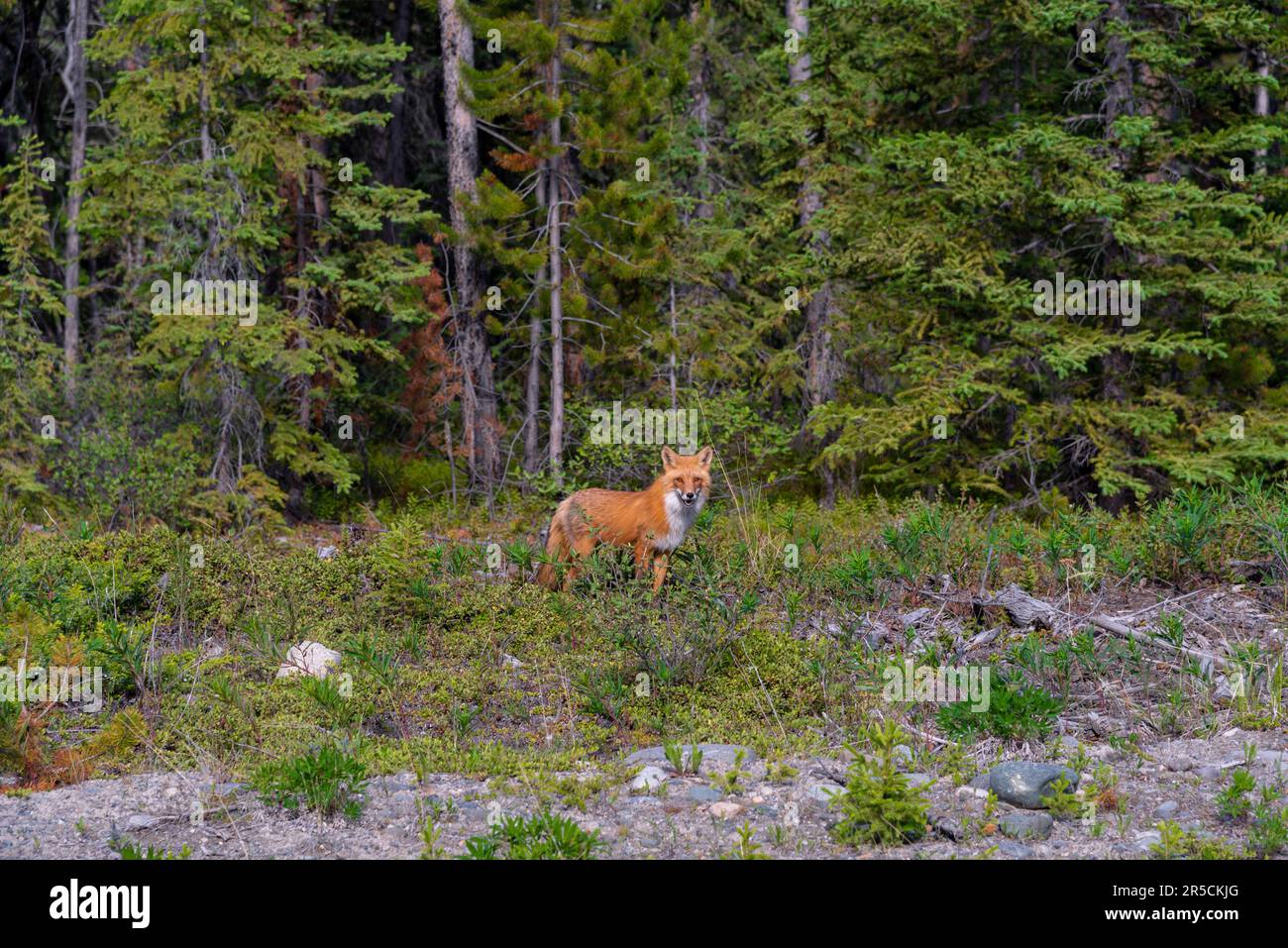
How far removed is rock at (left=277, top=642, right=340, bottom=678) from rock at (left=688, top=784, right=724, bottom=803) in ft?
10.5

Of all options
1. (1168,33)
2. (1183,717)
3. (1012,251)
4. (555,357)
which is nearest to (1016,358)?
(1012,251)

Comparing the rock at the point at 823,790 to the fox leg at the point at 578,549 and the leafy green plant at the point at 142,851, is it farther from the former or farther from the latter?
the fox leg at the point at 578,549

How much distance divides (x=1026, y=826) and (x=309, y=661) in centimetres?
548

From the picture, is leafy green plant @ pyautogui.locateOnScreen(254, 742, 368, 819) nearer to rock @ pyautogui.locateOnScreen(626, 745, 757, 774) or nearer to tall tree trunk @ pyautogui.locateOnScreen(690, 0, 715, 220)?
rock @ pyautogui.locateOnScreen(626, 745, 757, 774)

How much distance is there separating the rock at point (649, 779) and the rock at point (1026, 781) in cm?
182

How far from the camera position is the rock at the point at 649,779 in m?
6.89

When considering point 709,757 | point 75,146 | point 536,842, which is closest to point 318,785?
point 536,842

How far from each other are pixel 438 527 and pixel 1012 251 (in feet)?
27.7

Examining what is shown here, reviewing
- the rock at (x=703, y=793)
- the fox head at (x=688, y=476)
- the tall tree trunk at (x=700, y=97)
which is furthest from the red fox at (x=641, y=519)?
the tall tree trunk at (x=700, y=97)

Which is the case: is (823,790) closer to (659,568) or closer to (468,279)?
(659,568)

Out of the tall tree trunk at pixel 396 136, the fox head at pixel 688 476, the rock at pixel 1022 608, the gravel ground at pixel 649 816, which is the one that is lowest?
the gravel ground at pixel 649 816

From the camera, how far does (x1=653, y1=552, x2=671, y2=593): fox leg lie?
10227 millimetres

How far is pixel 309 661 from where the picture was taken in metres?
9.32
